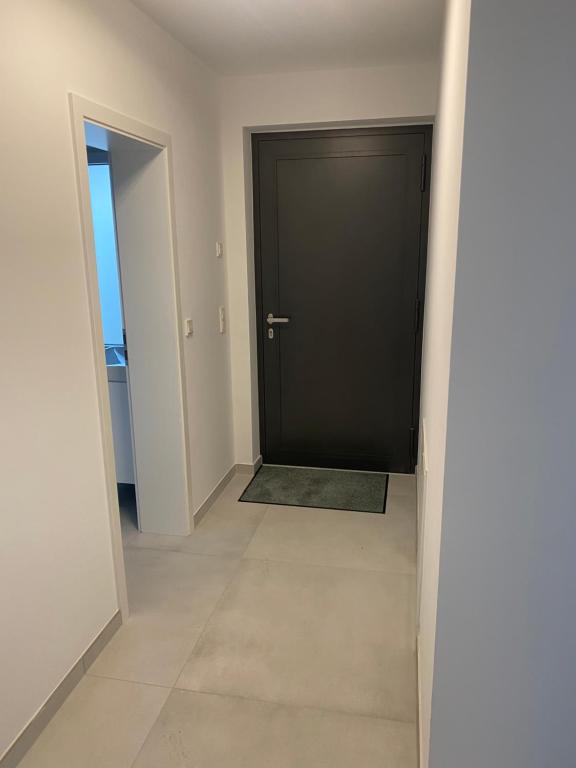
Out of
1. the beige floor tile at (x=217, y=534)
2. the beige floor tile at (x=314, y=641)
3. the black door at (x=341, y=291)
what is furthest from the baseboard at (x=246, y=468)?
the beige floor tile at (x=314, y=641)

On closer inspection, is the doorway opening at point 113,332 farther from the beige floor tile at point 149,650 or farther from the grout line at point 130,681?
the grout line at point 130,681

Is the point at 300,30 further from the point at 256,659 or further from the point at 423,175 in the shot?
the point at 256,659

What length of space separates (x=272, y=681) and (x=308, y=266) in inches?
95.1

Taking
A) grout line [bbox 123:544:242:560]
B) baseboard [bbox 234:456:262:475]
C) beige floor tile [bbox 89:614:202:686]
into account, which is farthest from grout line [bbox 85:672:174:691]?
baseboard [bbox 234:456:262:475]

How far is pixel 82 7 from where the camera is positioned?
1918 mm

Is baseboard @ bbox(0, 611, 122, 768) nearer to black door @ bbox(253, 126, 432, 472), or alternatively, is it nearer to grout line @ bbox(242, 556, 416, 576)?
grout line @ bbox(242, 556, 416, 576)

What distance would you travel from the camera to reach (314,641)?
86.7 inches

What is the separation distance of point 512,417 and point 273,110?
2.84 meters

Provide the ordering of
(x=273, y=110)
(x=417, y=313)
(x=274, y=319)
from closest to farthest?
(x=273, y=110), (x=417, y=313), (x=274, y=319)

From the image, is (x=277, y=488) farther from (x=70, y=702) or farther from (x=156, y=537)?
(x=70, y=702)

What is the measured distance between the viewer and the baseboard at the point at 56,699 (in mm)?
1683

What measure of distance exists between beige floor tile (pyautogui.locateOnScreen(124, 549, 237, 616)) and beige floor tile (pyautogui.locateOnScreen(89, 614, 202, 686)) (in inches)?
2.4

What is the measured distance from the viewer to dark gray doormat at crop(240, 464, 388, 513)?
3363 mm

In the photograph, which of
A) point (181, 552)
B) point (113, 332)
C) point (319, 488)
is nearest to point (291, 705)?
point (181, 552)
